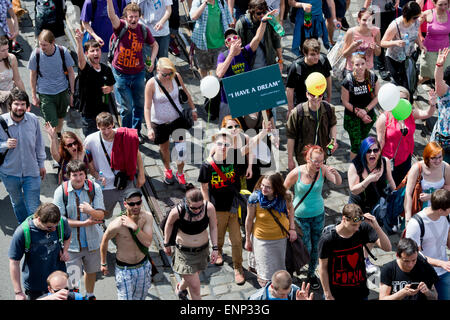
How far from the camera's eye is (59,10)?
13.8 m

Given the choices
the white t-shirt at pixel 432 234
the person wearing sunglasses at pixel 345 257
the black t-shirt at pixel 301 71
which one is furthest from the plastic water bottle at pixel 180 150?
the white t-shirt at pixel 432 234

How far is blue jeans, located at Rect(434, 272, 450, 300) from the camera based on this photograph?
31.8 ft

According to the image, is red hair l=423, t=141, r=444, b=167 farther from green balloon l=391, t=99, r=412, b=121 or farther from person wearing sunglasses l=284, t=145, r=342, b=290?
person wearing sunglasses l=284, t=145, r=342, b=290

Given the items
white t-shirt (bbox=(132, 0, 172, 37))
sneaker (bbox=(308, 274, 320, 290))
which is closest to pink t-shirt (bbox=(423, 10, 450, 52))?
white t-shirt (bbox=(132, 0, 172, 37))

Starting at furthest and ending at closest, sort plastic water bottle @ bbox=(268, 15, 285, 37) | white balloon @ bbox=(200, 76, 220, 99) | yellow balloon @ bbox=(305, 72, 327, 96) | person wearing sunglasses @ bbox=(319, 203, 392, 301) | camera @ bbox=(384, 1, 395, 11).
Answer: camera @ bbox=(384, 1, 395, 11)
plastic water bottle @ bbox=(268, 15, 285, 37)
white balloon @ bbox=(200, 76, 220, 99)
yellow balloon @ bbox=(305, 72, 327, 96)
person wearing sunglasses @ bbox=(319, 203, 392, 301)

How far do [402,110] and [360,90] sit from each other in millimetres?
1149

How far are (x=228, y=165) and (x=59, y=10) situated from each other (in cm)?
Result: 486

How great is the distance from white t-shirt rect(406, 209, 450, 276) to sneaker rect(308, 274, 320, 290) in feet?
5.32

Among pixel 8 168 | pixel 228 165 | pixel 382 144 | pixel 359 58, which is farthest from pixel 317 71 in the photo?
pixel 8 168

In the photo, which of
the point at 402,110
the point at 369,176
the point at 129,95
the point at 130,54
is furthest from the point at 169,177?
the point at 402,110

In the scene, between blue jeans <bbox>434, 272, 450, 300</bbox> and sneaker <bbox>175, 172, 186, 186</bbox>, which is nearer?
blue jeans <bbox>434, 272, 450, 300</bbox>

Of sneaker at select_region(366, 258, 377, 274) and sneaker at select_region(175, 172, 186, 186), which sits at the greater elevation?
sneaker at select_region(175, 172, 186, 186)

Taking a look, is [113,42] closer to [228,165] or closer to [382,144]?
[228,165]

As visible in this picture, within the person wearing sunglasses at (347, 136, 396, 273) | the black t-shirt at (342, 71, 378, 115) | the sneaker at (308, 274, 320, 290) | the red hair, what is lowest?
the sneaker at (308, 274, 320, 290)
